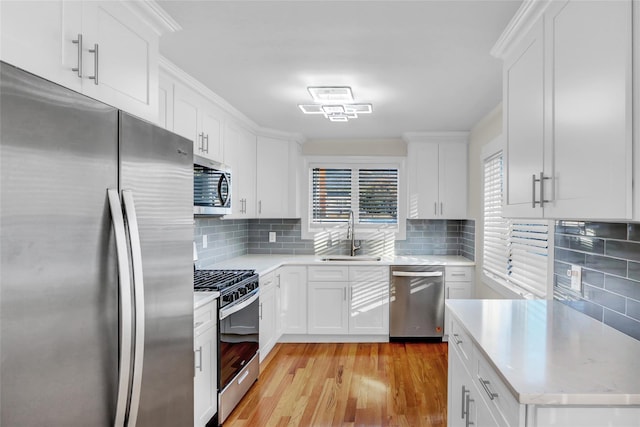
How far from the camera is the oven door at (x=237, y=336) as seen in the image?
260cm

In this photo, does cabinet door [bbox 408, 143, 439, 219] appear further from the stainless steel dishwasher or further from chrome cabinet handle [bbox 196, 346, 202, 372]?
chrome cabinet handle [bbox 196, 346, 202, 372]

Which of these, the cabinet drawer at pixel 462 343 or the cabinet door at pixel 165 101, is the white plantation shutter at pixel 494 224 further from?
the cabinet door at pixel 165 101

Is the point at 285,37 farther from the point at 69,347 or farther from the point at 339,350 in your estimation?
the point at 339,350

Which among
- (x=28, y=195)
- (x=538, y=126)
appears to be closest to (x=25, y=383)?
(x=28, y=195)

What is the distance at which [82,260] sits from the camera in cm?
109

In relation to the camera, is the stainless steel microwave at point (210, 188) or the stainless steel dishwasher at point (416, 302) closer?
the stainless steel microwave at point (210, 188)

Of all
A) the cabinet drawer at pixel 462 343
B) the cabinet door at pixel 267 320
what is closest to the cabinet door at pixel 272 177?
the cabinet door at pixel 267 320

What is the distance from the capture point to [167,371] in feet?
5.17

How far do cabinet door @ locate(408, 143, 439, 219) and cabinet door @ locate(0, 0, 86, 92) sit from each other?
3.80 m

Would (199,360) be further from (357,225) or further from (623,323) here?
(357,225)

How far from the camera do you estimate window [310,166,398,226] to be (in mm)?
5043

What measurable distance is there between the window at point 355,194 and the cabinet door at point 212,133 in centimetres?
186

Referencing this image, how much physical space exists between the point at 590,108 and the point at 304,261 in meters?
3.39

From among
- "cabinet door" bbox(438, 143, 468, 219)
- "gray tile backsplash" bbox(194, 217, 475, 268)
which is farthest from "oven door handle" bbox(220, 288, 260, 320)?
"cabinet door" bbox(438, 143, 468, 219)
